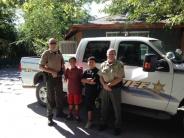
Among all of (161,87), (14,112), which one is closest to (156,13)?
(161,87)

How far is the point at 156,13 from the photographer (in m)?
11.4

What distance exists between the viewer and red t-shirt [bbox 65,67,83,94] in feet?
27.4

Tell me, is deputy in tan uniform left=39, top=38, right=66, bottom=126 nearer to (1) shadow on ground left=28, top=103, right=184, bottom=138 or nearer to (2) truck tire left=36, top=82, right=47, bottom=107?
(1) shadow on ground left=28, top=103, right=184, bottom=138

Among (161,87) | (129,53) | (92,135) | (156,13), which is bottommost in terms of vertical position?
(92,135)

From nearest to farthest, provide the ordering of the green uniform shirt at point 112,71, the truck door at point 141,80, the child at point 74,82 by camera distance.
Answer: the truck door at point 141,80
the green uniform shirt at point 112,71
the child at point 74,82

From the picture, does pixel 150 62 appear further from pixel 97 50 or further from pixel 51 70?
pixel 51 70

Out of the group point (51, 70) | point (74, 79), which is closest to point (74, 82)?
point (74, 79)

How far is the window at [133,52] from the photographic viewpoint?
7668mm

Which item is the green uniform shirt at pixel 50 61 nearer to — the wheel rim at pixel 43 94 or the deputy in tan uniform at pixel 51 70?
the deputy in tan uniform at pixel 51 70

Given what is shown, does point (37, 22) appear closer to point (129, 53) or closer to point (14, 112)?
point (14, 112)

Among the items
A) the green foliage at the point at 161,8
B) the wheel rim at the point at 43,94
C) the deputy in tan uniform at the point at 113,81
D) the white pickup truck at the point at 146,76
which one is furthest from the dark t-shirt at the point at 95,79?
the green foliage at the point at 161,8

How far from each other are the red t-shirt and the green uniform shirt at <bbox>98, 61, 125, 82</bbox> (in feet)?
3.44

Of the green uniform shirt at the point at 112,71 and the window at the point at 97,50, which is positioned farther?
the window at the point at 97,50

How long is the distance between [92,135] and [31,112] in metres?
2.64
